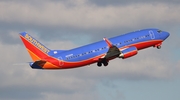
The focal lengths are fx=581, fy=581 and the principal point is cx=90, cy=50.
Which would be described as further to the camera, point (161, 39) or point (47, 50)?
point (161, 39)

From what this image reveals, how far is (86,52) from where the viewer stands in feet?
452

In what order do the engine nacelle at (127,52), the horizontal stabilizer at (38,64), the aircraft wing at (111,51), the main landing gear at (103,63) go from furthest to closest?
the main landing gear at (103,63), the engine nacelle at (127,52), the aircraft wing at (111,51), the horizontal stabilizer at (38,64)

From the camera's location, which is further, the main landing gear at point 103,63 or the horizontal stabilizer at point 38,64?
the main landing gear at point 103,63

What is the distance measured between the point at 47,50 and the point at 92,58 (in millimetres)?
11039

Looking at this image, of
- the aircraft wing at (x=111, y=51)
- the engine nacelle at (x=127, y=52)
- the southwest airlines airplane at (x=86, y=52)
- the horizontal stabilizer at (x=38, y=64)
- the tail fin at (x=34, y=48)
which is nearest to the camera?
the horizontal stabilizer at (x=38, y=64)

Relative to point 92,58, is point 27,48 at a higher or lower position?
higher

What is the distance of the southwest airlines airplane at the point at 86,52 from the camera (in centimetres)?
13625

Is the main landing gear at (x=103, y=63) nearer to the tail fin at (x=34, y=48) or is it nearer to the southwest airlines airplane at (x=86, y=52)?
the southwest airlines airplane at (x=86, y=52)

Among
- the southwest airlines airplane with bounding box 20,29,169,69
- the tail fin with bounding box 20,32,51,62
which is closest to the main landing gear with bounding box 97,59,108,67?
the southwest airlines airplane with bounding box 20,29,169,69

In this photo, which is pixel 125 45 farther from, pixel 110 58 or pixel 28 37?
pixel 28 37

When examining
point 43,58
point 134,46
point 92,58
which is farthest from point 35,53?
point 134,46

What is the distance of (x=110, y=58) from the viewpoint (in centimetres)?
14225

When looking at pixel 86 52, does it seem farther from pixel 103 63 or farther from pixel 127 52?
pixel 127 52

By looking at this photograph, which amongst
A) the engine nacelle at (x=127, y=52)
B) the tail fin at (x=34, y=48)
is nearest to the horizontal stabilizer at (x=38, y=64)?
the tail fin at (x=34, y=48)
